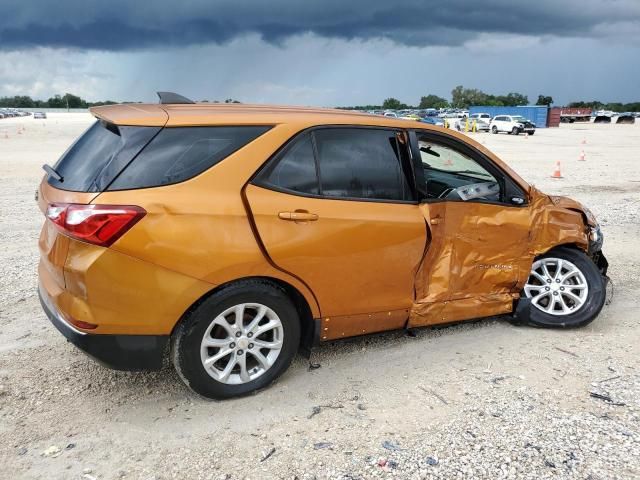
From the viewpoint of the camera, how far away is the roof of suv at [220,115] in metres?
3.23

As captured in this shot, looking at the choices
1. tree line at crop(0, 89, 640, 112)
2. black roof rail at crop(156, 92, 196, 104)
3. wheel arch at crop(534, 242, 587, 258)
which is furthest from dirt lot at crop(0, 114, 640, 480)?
tree line at crop(0, 89, 640, 112)

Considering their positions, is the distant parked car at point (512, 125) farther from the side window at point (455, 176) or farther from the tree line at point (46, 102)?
the tree line at point (46, 102)

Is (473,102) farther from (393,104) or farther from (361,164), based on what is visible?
(361,164)

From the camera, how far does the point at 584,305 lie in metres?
4.56

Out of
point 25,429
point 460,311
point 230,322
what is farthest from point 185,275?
point 460,311

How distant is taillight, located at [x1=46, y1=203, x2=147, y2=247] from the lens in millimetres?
2867

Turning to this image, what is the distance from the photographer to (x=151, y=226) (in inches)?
115

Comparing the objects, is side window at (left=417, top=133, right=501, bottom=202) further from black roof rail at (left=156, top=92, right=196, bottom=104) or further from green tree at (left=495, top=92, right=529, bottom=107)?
green tree at (left=495, top=92, right=529, bottom=107)

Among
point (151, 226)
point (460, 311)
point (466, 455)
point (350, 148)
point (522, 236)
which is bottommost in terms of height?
point (466, 455)

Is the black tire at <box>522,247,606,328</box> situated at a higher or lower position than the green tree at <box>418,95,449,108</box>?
lower

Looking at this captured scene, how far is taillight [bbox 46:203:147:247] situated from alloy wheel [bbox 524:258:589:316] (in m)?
3.21

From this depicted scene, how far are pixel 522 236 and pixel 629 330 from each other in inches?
51.3

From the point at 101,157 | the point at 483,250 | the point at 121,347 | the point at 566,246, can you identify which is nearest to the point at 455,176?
→ the point at 483,250

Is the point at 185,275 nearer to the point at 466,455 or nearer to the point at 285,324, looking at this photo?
the point at 285,324
